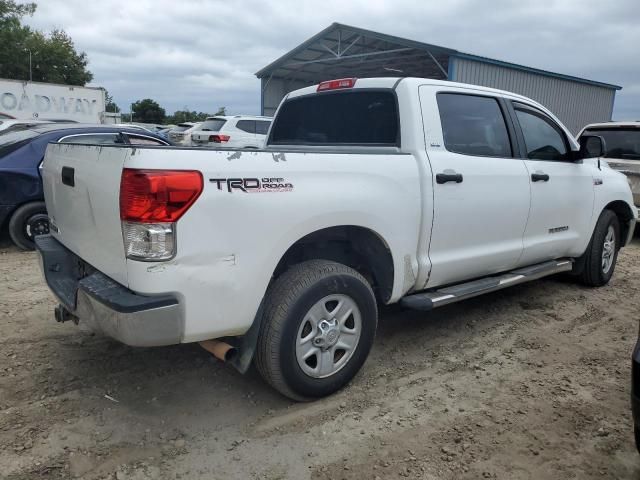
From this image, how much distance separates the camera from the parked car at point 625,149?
7.96 metres

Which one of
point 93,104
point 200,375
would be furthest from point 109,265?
point 93,104

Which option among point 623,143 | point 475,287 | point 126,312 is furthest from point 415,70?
point 126,312

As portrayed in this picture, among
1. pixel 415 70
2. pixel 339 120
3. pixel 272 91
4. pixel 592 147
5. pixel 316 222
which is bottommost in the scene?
pixel 316 222

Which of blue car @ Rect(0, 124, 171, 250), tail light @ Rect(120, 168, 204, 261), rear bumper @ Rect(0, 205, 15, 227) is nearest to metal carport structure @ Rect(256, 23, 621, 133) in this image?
blue car @ Rect(0, 124, 171, 250)

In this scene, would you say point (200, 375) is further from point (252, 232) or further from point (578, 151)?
point (578, 151)

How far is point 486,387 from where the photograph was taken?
135 inches

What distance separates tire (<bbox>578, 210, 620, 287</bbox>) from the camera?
5.38 meters

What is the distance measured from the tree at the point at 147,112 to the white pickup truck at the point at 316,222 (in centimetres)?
6148

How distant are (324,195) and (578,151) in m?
3.05

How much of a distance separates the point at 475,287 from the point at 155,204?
250 cm

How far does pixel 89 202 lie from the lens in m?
2.79

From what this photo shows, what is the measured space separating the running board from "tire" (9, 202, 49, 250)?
16.5 ft

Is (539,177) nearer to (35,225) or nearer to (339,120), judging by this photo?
(339,120)

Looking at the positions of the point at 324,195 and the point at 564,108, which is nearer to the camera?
the point at 324,195
